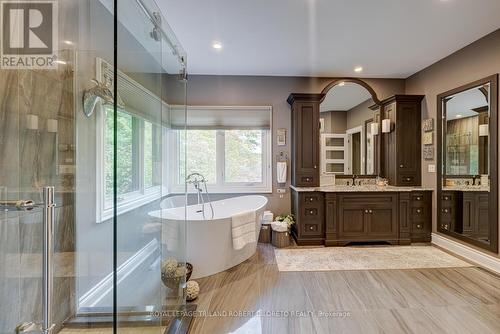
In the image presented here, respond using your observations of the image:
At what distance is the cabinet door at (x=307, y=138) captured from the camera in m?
3.88

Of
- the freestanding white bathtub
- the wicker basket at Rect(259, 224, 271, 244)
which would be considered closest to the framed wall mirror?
the wicker basket at Rect(259, 224, 271, 244)

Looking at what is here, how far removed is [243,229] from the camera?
2857mm

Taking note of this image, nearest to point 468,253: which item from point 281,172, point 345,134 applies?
point 345,134

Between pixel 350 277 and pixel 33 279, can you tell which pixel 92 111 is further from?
pixel 350 277

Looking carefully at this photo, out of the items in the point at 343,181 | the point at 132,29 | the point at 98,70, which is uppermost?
the point at 132,29

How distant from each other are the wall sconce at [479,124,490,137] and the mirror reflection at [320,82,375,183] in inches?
54.9

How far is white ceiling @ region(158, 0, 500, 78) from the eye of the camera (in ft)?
7.79

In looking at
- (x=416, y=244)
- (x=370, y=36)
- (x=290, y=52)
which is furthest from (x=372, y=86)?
(x=416, y=244)

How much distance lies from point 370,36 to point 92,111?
3.03 meters

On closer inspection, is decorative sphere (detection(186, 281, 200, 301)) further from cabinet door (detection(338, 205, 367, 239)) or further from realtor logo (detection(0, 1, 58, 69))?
cabinet door (detection(338, 205, 367, 239))

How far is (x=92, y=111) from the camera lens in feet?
6.40

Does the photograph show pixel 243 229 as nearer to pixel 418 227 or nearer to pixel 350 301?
pixel 350 301


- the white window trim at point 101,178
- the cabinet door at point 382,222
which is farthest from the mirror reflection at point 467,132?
the white window trim at point 101,178

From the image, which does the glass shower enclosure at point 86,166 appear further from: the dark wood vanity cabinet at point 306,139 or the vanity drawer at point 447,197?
the vanity drawer at point 447,197
